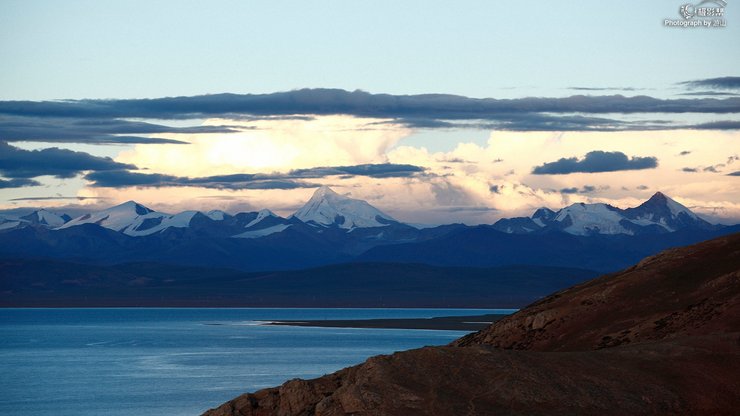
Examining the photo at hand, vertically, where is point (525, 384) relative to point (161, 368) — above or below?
above

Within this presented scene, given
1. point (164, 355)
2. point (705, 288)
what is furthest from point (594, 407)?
point (164, 355)

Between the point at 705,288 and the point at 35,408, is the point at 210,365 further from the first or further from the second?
the point at 705,288

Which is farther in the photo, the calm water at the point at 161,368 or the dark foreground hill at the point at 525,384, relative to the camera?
the calm water at the point at 161,368

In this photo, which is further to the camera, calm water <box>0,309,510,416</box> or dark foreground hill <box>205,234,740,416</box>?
calm water <box>0,309,510,416</box>

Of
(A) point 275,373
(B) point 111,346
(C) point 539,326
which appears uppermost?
(C) point 539,326

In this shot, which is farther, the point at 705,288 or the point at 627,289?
the point at 627,289

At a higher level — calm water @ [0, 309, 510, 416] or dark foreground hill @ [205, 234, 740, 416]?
dark foreground hill @ [205, 234, 740, 416]

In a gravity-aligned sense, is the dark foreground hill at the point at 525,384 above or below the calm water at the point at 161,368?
above

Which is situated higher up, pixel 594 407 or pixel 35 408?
pixel 594 407

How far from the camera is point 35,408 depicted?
95000 millimetres

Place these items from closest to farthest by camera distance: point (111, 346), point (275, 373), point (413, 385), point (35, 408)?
point (413, 385) < point (35, 408) < point (275, 373) < point (111, 346)

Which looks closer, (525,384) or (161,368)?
(525,384)

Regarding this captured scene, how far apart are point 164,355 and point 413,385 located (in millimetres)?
116592

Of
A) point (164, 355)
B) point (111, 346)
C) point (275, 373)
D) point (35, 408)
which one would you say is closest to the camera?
point (35, 408)
